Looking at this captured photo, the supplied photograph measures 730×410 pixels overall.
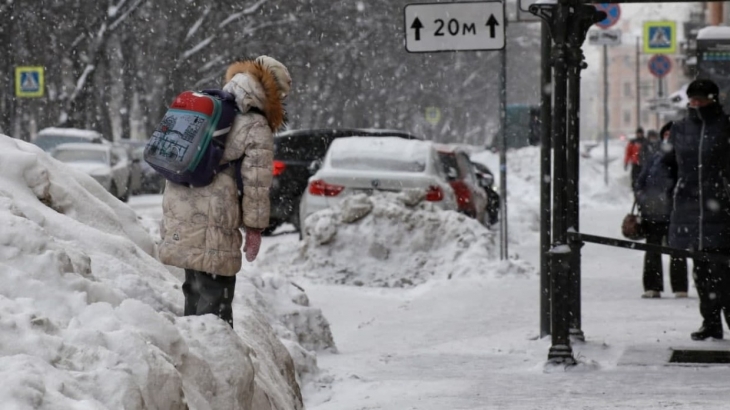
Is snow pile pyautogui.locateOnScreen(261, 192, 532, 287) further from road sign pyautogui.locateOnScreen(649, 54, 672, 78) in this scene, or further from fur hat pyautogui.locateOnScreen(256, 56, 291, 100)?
road sign pyautogui.locateOnScreen(649, 54, 672, 78)

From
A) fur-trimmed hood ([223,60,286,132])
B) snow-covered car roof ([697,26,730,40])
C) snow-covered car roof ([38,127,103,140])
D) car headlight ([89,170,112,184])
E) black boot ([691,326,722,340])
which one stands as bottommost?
car headlight ([89,170,112,184])

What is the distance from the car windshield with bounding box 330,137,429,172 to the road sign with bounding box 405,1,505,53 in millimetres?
5732

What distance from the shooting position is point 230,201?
629 cm

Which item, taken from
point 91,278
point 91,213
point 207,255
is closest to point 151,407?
point 91,278

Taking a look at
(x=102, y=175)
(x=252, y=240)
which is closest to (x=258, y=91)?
(x=252, y=240)

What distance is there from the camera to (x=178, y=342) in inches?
202

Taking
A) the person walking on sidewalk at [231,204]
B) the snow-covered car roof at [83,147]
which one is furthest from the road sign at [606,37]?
the person walking on sidewalk at [231,204]

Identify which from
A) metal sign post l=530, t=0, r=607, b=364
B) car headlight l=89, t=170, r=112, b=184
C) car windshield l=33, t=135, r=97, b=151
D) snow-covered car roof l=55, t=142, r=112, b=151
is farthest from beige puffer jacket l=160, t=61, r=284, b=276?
car windshield l=33, t=135, r=97, b=151

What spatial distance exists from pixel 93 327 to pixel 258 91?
1808 millimetres

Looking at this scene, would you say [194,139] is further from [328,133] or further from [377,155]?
[328,133]

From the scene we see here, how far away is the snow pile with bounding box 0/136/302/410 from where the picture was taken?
4367 millimetres

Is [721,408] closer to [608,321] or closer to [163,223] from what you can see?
[163,223]

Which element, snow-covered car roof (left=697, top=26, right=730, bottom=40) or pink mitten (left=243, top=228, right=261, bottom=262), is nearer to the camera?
pink mitten (left=243, top=228, right=261, bottom=262)

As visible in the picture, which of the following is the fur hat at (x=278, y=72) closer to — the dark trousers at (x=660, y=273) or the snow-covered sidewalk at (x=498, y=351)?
the snow-covered sidewalk at (x=498, y=351)
